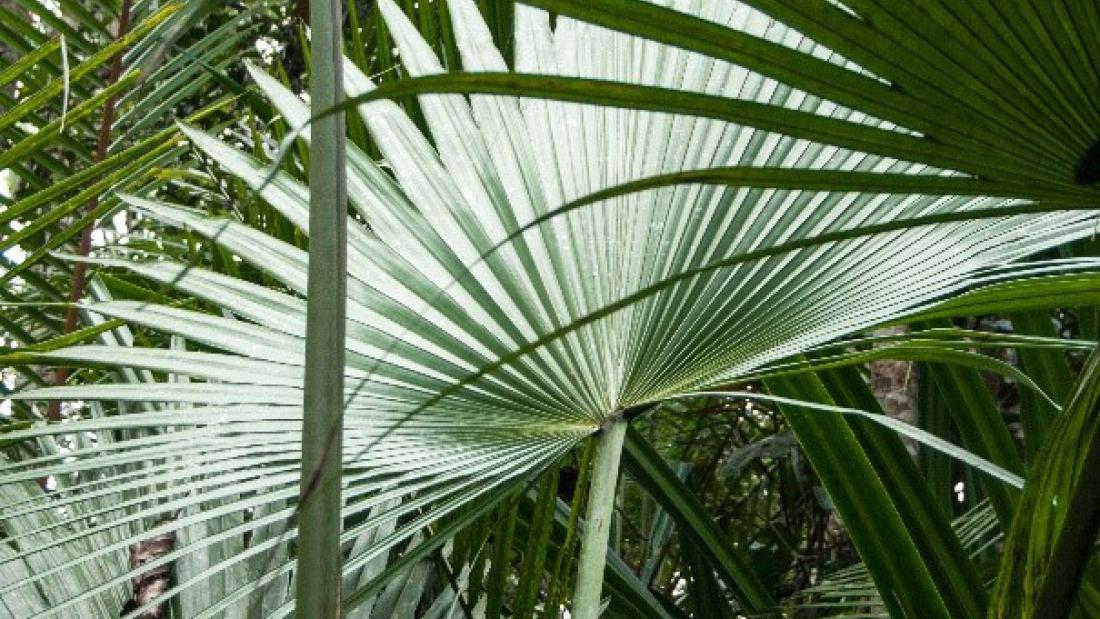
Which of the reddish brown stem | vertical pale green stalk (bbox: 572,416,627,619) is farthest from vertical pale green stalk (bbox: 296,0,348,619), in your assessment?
the reddish brown stem

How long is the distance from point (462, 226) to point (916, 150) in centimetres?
60

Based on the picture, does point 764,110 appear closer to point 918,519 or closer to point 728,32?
point 728,32

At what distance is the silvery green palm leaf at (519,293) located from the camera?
1100mm

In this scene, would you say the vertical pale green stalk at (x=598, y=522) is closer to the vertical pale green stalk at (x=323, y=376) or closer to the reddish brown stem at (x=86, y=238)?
the vertical pale green stalk at (x=323, y=376)

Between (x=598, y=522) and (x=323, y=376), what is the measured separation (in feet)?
1.77

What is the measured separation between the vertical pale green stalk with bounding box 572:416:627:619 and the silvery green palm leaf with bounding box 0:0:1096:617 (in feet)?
0.13

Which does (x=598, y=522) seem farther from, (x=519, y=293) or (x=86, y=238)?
(x=86, y=238)

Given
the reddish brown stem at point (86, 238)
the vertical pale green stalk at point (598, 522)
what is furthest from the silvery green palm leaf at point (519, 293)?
the reddish brown stem at point (86, 238)

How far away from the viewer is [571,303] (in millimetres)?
1148

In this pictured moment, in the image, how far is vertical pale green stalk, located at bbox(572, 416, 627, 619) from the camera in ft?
3.19

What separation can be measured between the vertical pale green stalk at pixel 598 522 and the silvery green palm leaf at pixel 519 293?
0.13 ft

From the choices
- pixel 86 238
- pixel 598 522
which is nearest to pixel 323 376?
pixel 598 522

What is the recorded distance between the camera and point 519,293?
3.73 feet

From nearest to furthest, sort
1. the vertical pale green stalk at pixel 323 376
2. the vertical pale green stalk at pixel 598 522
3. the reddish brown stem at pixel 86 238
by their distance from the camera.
→ the vertical pale green stalk at pixel 323 376
the vertical pale green stalk at pixel 598 522
the reddish brown stem at pixel 86 238
